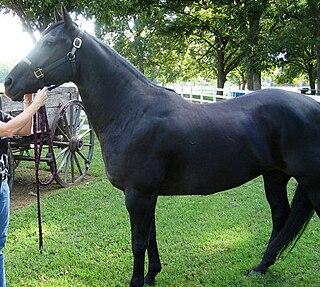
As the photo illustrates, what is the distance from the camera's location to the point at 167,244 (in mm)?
3836

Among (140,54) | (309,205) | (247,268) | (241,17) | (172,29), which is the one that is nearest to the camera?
(309,205)

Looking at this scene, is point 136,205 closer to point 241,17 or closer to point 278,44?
point 278,44

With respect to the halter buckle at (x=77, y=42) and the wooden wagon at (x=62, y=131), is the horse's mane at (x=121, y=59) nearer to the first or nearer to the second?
the halter buckle at (x=77, y=42)

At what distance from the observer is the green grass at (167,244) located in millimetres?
3203

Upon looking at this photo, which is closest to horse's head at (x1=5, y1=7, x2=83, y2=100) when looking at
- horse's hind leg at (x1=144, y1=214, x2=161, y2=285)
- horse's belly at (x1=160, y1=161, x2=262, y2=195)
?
horse's belly at (x1=160, y1=161, x2=262, y2=195)

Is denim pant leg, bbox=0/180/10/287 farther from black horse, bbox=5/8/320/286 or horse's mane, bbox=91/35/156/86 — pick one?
horse's mane, bbox=91/35/156/86

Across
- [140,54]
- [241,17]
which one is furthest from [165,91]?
[140,54]

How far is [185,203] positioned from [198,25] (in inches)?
551

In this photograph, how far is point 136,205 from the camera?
261 centimetres

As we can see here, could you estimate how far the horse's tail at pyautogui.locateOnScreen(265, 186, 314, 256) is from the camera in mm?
2998

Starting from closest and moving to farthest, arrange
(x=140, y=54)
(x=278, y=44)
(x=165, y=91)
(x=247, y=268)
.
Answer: (x=165, y=91) → (x=247, y=268) → (x=278, y=44) → (x=140, y=54)

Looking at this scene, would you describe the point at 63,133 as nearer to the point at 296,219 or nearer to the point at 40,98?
the point at 40,98

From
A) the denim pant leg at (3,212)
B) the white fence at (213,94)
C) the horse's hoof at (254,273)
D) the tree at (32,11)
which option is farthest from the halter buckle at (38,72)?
the white fence at (213,94)

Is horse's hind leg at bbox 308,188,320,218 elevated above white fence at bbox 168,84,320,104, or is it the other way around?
white fence at bbox 168,84,320,104
